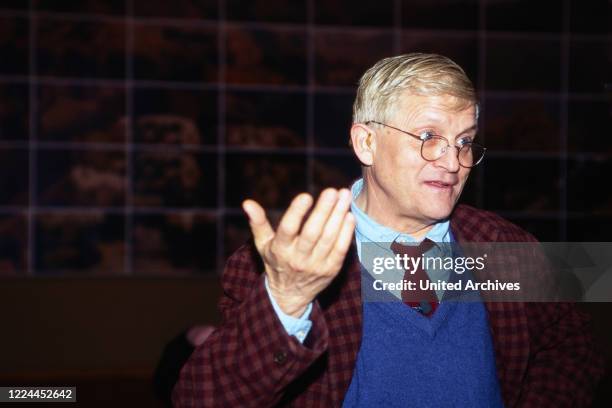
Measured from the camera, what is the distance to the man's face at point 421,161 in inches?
50.2

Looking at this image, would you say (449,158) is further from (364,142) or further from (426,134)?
(364,142)

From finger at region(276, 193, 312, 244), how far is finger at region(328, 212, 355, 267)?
6 centimetres

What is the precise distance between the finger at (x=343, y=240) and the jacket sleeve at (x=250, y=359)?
0.12m

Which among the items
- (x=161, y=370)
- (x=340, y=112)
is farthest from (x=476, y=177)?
(x=161, y=370)

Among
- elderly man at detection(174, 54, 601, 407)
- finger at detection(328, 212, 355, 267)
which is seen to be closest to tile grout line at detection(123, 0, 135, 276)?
elderly man at detection(174, 54, 601, 407)

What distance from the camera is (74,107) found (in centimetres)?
439

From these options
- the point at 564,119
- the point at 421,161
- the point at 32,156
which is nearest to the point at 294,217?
the point at 421,161

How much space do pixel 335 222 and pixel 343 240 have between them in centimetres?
3

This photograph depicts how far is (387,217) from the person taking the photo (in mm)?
1380

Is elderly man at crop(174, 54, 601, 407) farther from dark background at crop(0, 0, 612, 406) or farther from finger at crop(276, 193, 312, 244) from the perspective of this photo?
dark background at crop(0, 0, 612, 406)

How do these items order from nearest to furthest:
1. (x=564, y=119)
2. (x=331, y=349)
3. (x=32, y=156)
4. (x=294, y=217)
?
(x=294, y=217)
(x=331, y=349)
(x=32, y=156)
(x=564, y=119)

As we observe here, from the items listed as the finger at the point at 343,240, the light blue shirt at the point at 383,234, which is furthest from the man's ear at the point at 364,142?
the finger at the point at 343,240

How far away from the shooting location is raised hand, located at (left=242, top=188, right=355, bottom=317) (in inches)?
34.0

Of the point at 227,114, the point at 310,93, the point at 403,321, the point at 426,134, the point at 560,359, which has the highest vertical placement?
the point at 310,93
